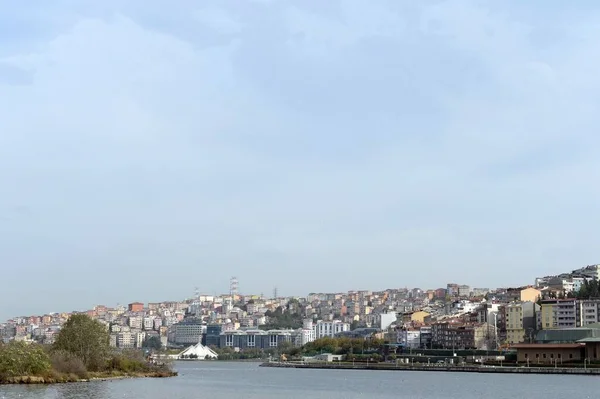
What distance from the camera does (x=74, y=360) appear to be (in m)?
41.5

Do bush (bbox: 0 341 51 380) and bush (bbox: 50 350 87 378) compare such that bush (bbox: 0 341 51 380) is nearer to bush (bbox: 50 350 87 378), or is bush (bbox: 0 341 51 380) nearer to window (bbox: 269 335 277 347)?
bush (bbox: 50 350 87 378)

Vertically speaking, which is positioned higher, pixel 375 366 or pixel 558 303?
pixel 558 303

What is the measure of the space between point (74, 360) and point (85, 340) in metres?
2.61

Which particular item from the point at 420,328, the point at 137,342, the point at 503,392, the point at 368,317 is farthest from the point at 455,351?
the point at 137,342

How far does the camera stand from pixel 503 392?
39469 mm

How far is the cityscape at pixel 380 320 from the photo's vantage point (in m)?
78.6

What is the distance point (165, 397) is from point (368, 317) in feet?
364

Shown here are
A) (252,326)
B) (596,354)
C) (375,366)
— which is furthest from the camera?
(252,326)

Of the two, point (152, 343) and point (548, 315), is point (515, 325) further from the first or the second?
point (152, 343)

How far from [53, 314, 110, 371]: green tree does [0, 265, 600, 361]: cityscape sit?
2515 millimetres

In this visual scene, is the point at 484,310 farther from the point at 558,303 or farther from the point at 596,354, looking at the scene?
the point at 596,354

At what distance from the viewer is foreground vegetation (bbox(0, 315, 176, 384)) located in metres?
36.6

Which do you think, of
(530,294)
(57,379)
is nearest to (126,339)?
(530,294)

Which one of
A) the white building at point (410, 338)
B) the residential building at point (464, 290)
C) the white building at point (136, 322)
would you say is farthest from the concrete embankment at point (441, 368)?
the white building at point (136, 322)
